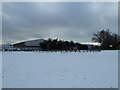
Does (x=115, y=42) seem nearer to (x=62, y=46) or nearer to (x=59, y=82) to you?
(x=62, y=46)

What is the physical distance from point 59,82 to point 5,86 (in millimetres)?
1795

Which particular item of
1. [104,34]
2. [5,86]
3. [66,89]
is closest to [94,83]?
[66,89]

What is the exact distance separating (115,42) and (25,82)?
2586 inches

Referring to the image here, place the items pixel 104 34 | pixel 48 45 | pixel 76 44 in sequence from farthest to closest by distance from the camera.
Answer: pixel 76 44, pixel 104 34, pixel 48 45

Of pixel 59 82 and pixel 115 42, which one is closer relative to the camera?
pixel 59 82

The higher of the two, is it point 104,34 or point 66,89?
point 104,34

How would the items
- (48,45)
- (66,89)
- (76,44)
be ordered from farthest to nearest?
(76,44)
(48,45)
(66,89)

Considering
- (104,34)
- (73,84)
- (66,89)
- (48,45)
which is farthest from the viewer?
(104,34)

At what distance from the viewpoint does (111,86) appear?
191 inches

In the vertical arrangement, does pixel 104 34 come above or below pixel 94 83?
above

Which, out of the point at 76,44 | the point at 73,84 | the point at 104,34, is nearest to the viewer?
the point at 73,84

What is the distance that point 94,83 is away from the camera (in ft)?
17.1

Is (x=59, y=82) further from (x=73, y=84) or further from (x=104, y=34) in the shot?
(x=104, y=34)

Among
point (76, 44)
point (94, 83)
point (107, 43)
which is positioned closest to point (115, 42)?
point (107, 43)
